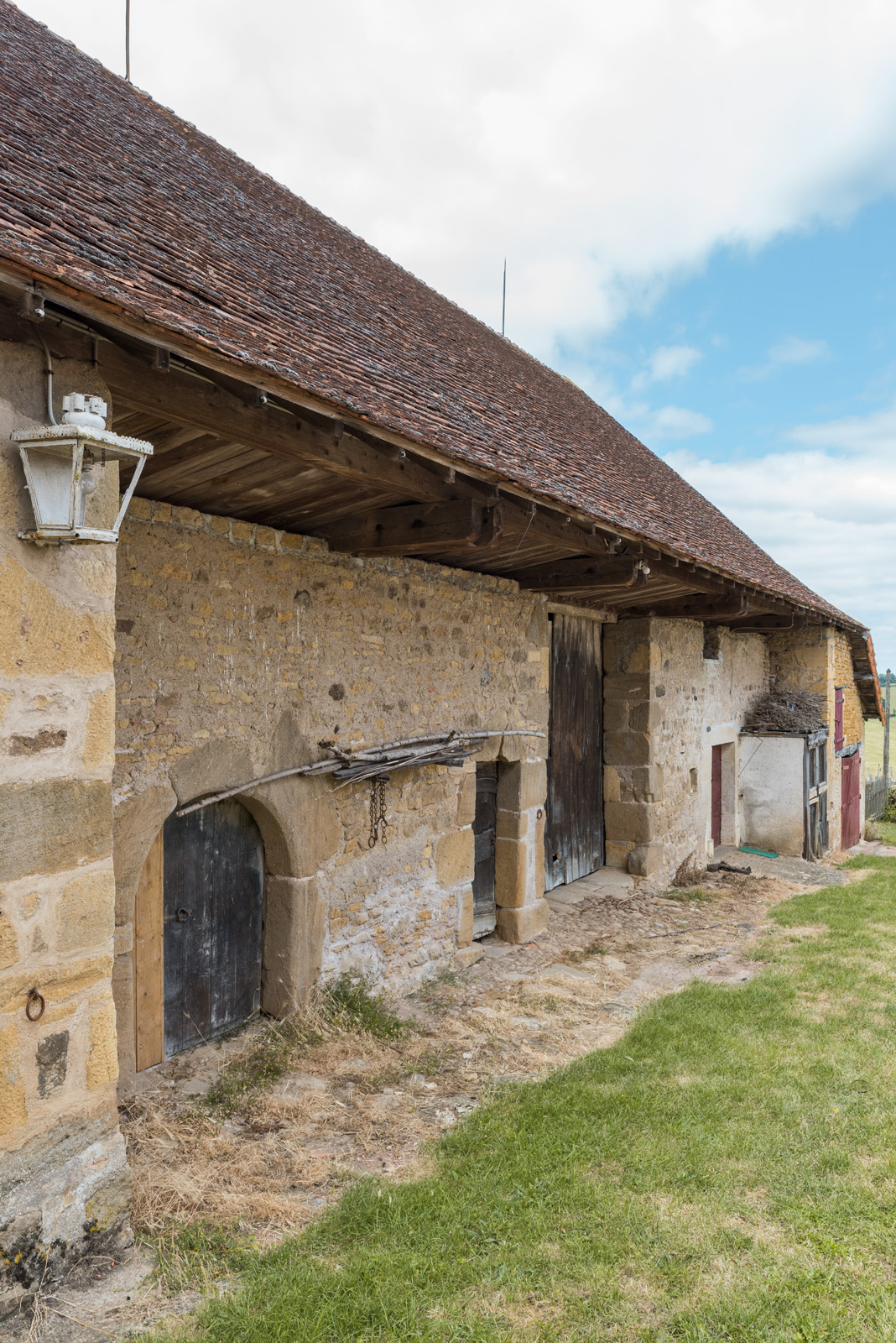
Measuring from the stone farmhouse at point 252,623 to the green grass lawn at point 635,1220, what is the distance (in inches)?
34.3

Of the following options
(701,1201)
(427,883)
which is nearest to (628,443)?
(427,883)

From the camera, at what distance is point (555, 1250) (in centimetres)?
287

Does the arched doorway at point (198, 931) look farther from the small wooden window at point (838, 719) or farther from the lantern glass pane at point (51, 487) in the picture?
the small wooden window at point (838, 719)

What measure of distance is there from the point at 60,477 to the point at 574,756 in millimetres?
6639

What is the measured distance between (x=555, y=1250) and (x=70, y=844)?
2.22 meters

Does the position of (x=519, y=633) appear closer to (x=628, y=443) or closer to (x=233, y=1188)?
(x=233, y=1188)

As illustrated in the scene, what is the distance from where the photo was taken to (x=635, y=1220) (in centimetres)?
302

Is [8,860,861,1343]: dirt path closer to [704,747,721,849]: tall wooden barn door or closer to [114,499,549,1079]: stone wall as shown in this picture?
[114,499,549,1079]: stone wall

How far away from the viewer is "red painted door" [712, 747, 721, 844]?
11.1 meters

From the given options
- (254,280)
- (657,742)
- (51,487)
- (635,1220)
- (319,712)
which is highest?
(254,280)

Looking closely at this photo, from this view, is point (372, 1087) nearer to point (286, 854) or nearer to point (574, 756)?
point (286, 854)

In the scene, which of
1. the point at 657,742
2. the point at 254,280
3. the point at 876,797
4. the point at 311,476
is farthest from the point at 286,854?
the point at 876,797

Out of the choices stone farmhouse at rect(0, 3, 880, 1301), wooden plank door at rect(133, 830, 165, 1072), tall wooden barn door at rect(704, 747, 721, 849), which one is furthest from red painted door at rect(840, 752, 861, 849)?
wooden plank door at rect(133, 830, 165, 1072)

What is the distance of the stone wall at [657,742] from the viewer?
8.71 meters
